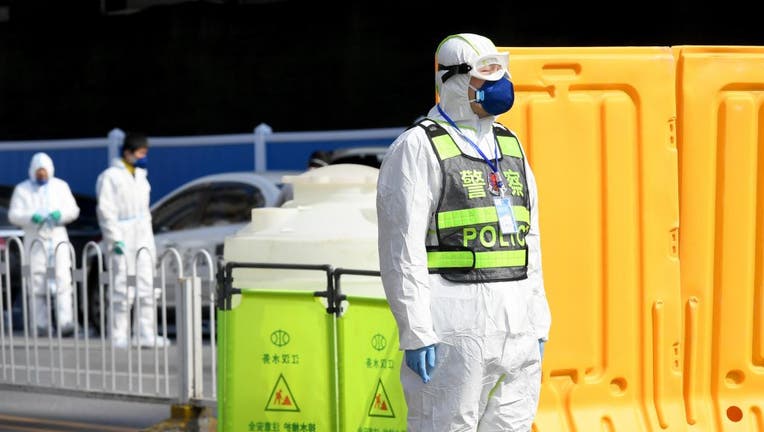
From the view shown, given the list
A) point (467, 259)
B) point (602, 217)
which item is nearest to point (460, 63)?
point (467, 259)

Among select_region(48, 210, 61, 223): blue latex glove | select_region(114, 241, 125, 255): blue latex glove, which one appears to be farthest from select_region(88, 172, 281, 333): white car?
select_region(48, 210, 61, 223): blue latex glove

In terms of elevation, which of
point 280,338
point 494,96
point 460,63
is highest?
point 460,63

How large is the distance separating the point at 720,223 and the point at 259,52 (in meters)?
22.2

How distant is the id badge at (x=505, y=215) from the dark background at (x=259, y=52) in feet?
57.1

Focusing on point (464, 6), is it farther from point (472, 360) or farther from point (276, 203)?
point (472, 360)

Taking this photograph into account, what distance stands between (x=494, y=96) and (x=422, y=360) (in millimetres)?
922

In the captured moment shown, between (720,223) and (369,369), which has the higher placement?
(720,223)

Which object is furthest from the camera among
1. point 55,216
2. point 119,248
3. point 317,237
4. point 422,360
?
point 55,216

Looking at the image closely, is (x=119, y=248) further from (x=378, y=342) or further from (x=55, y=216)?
(x=378, y=342)

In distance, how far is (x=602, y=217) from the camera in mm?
6457

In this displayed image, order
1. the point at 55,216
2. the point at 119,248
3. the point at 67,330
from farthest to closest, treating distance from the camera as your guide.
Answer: the point at 55,216 → the point at 119,248 → the point at 67,330

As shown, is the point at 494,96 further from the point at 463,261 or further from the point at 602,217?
the point at 602,217

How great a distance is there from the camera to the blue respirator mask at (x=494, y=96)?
504cm

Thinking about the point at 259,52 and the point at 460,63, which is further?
the point at 259,52
